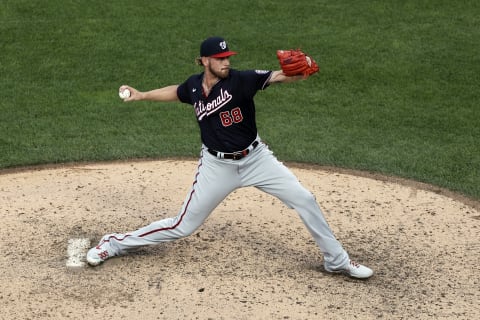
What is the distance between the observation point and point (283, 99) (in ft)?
39.0

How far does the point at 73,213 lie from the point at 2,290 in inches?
65.7

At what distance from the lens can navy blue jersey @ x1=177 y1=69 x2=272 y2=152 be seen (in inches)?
270

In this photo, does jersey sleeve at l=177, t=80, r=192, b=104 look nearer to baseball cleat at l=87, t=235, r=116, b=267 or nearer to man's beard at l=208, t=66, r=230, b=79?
man's beard at l=208, t=66, r=230, b=79

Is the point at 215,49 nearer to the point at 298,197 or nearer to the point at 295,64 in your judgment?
the point at 295,64

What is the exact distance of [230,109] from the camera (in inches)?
Result: 273

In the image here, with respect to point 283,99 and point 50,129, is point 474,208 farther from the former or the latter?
point 50,129

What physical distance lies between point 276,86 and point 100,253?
5569mm

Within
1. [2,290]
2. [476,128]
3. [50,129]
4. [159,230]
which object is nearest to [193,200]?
[159,230]

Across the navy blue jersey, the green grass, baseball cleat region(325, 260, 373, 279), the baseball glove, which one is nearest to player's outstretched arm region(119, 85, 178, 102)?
the navy blue jersey

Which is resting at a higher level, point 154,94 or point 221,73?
point 221,73

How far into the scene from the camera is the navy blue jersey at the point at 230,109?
22.5ft

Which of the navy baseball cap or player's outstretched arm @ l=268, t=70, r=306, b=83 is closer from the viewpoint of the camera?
player's outstretched arm @ l=268, t=70, r=306, b=83

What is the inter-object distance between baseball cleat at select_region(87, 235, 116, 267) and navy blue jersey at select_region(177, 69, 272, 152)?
1270 millimetres

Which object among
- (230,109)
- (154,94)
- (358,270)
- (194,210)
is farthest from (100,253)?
(358,270)
